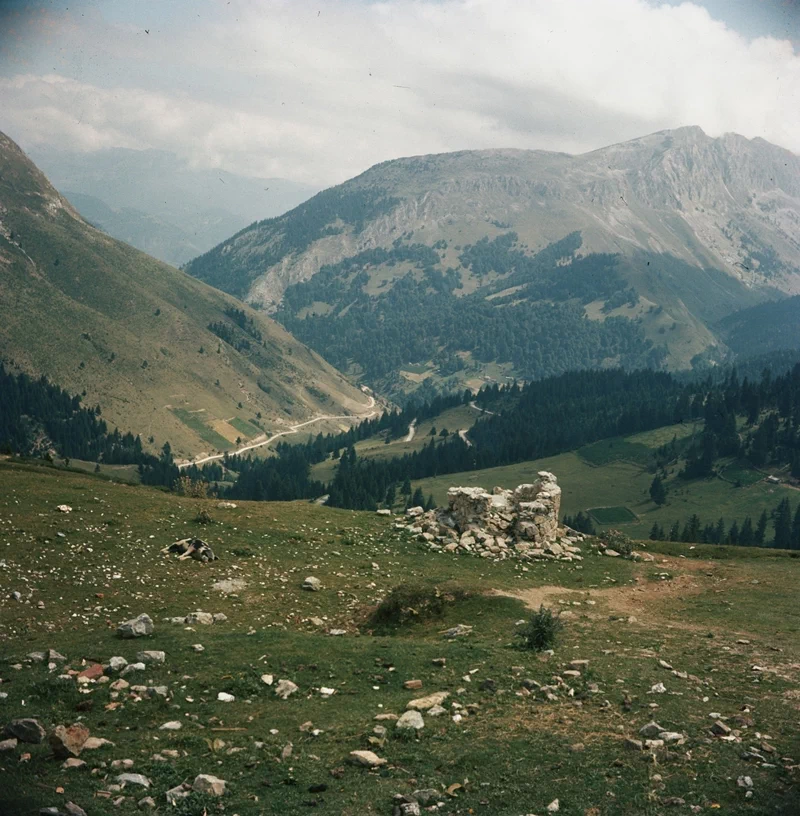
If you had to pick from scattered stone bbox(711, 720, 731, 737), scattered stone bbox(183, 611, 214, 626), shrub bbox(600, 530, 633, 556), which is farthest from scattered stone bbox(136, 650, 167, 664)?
shrub bbox(600, 530, 633, 556)

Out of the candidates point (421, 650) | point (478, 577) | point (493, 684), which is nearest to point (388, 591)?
point (478, 577)

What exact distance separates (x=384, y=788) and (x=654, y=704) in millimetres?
10424

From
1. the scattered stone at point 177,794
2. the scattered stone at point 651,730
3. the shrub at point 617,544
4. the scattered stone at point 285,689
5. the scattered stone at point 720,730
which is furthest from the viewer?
the shrub at point 617,544

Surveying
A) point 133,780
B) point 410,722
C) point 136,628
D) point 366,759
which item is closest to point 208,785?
point 133,780

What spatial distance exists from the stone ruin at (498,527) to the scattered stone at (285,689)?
25057mm

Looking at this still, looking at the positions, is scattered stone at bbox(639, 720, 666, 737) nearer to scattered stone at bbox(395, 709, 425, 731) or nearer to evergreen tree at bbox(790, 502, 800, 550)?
scattered stone at bbox(395, 709, 425, 731)

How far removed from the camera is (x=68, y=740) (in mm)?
17688

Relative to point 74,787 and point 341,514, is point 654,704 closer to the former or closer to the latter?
point 74,787

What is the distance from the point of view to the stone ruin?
48344 millimetres

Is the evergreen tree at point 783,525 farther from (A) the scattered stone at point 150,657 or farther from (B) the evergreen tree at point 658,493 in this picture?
(A) the scattered stone at point 150,657

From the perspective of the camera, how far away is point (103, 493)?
161ft

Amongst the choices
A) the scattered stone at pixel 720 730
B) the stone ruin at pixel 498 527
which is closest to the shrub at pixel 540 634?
the scattered stone at pixel 720 730

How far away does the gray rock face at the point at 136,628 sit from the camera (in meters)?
26.8

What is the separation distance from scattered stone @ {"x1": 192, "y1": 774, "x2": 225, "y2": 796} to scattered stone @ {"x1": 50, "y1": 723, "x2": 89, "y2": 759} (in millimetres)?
3358
